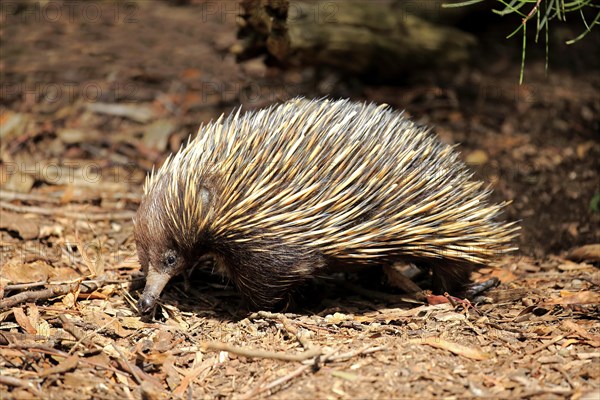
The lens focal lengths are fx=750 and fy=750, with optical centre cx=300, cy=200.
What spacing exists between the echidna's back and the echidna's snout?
502 mm

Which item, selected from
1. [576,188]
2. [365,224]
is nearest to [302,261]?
[365,224]

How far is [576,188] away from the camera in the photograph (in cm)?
773

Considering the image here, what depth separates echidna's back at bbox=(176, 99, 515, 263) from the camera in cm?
506

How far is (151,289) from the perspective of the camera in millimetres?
5211

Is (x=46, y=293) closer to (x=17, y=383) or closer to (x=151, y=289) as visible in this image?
(x=151, y=289)

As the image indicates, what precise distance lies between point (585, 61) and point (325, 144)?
6.34 metres

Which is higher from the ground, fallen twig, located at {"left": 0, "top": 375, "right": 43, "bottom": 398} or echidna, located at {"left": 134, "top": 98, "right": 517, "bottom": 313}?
echidna, located at {"left": 134, "top": 98, "right": 517, "bottom": 313}

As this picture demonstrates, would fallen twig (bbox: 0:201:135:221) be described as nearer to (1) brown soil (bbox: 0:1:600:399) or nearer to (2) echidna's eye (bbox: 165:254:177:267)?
(1) brown soil (bbox: 0:1:600:399)

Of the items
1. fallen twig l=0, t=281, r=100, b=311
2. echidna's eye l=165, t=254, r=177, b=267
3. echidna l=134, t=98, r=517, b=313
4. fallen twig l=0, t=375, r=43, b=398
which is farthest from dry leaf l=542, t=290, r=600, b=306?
fallen twig l=0, t=375, r=43, b=398

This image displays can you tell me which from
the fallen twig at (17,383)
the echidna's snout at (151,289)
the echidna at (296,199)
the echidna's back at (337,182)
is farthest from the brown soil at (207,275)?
the echidna's back at (337,182)

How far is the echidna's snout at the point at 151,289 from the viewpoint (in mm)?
5141

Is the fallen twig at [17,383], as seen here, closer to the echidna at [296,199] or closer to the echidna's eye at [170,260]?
the echidna at [296,199]

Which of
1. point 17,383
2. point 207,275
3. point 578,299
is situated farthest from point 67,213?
point 578,299

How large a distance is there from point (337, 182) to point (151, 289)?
4.89ft
